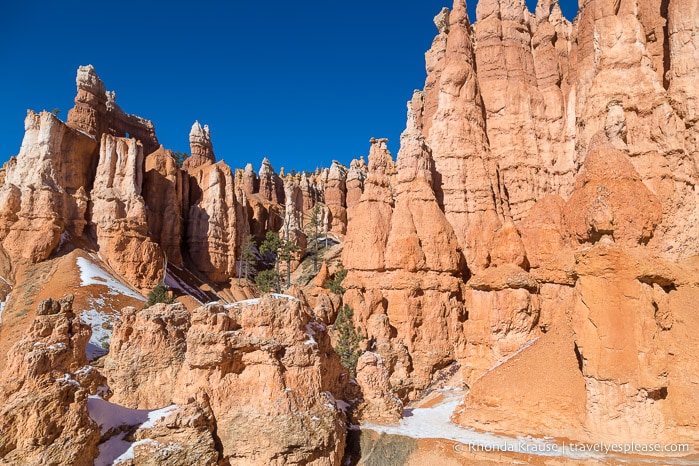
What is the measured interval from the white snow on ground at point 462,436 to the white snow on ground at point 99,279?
24556 millimetres

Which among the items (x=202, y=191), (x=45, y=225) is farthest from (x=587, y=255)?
(x=202, y=191)

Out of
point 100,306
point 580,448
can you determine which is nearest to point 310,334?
point 580,448

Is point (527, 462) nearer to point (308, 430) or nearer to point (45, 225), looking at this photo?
point (308, 430)

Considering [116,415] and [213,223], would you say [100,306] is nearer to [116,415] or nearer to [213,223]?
[213,223]

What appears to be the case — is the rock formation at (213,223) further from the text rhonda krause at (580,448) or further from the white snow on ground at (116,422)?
the white snow on ground at (116,422)

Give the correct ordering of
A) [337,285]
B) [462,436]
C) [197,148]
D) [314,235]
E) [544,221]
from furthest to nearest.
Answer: [197,148] < [314,235] < [337,285] < [544,221] < [462,436]

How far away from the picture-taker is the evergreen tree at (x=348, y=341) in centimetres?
2455

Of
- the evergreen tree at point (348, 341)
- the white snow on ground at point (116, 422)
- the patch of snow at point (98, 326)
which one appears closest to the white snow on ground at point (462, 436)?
the evergreen tree at point (348, 341)

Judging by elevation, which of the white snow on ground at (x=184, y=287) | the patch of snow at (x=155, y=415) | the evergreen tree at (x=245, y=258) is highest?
the evergreen tree at (x=245, y=258)

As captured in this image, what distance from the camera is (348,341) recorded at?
1033 inches

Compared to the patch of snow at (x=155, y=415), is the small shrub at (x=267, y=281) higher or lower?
higher

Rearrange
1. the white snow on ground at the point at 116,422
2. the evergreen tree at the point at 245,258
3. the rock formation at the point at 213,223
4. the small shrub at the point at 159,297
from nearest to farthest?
1. the white snow on ground at the point at 116,422
2. the small shrub at the point at 159,297
3. the rock formation at the point at 213,223
4. the evergreen tree at the point at 245,258

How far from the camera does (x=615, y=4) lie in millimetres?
29859

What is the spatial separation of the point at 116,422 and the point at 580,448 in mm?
13145
